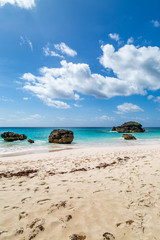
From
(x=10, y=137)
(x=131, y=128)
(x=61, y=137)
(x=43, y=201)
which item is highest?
(x=131, y=128)

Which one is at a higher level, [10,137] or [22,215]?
[22,215]

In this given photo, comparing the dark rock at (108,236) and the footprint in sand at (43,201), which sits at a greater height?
the dark rock at (108,236)

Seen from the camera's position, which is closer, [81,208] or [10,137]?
[81,208]

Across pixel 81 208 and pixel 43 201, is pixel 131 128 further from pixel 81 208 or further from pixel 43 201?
pixel 43 201

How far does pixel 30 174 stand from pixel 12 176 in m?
0.88

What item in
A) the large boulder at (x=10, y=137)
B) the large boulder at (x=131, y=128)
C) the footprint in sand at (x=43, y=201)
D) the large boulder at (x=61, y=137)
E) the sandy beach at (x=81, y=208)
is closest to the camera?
Result: the sandy beach at (x=81, y=208)

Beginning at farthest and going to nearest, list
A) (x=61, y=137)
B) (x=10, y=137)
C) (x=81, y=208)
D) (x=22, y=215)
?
(x=10, y=137) < (x=61, y=137) < (x=81, y=208) < (x=22, y=215)

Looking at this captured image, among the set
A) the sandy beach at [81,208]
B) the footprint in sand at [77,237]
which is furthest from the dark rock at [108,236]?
the footprint in sand at [77,237]

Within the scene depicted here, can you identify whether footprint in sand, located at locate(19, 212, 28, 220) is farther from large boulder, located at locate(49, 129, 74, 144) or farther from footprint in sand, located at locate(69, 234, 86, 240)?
large boulder, located at locate(49, 129, 74, 144)

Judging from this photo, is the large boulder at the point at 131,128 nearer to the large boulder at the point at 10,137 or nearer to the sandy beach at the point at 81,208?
the large boulder at the point at 10,137

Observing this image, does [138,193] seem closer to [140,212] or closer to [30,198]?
[140,212]

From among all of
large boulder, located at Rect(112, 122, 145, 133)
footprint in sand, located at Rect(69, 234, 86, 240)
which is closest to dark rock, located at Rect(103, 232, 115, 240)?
footprint in sand, located at Rect(69, 234, 86, 240)

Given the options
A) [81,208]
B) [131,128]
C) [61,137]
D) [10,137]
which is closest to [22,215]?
[81,208]

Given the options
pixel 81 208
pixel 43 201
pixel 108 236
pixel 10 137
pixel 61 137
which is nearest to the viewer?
pixel 108 236
